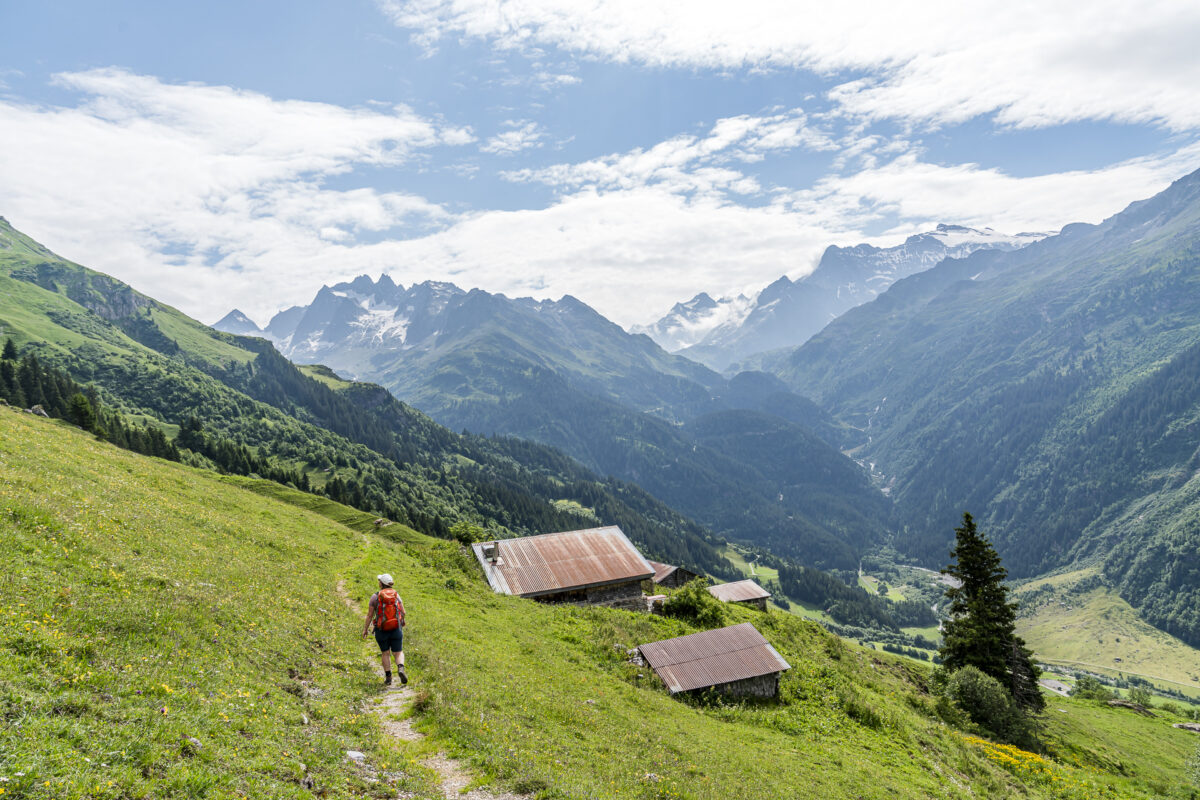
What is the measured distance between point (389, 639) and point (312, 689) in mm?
2959

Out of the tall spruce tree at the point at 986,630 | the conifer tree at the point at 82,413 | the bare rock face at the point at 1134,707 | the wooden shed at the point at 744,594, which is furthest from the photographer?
the conifer tree at the point at 82,413

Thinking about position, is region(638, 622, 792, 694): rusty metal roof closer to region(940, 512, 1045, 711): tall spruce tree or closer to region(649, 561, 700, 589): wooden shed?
region(940, 512, 1045, 711): tall spruce tree

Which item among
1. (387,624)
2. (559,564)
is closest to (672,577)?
(559,564)

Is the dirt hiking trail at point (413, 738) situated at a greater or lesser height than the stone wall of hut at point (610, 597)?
greater

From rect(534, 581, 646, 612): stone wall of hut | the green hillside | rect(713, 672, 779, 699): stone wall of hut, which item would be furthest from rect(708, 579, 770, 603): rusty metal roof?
rect(713, 672, 779, 699): stone wall of hut

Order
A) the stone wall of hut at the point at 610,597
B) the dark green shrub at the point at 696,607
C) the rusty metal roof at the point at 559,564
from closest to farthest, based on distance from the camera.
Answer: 1. the dark green shrub at the point at 696,607
2. the rusty metal roof at the point at 559,564
3. the stone wall of hut at the point at 610,597

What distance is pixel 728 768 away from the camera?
A: 69.4 ft

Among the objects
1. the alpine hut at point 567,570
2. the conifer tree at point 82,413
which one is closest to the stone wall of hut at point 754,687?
the alpine hut at point 567,570

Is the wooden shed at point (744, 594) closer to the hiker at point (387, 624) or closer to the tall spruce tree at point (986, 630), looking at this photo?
the tall spruce tree at point (986, 630)

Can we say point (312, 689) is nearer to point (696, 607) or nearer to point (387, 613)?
point (387, 613)

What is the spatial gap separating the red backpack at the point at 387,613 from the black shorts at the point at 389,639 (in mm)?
169

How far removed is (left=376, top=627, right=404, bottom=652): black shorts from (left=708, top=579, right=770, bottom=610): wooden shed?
2380 inches

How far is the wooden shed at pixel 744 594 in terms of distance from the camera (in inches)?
2965

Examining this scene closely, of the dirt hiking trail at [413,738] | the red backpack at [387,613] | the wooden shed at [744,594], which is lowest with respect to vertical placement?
the wooden shed at [744,594]
